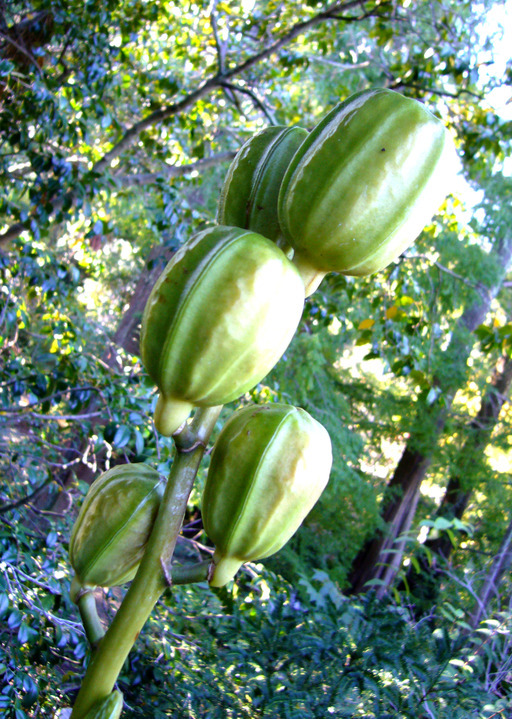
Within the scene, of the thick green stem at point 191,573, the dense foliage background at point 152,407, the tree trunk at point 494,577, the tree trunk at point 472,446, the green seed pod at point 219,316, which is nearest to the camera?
the green seed pod at point 219,316

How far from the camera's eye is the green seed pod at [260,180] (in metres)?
0.72

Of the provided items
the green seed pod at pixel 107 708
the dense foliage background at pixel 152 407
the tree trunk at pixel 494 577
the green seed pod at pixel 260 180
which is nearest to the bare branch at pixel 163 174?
the dense foliage background at pixel 152 407

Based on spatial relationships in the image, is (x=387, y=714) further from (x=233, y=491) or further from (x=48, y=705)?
(x=233, y=491)

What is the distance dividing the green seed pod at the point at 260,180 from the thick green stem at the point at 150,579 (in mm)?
250

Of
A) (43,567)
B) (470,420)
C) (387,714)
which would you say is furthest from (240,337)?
(470,420)

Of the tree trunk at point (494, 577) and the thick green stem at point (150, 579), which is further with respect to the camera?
the tree trunk at point (494, 577)

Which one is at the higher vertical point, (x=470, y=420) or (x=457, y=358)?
(x=457, y=358)

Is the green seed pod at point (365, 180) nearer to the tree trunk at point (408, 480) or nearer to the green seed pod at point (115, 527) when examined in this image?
the green seed pod at point (115, 527)

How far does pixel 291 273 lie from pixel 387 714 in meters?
1.40

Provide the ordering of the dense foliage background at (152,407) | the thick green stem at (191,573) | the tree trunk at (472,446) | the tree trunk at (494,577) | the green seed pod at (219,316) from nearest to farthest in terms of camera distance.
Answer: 1. the green seed pod at (219,316)
2. the thick green stem at (191,573)
3. the dense foliage background at (152,407)
4. the tree trunk at (494,577)
5. the tree trunk at (472,446)

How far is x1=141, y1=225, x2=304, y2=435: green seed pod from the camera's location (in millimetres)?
535

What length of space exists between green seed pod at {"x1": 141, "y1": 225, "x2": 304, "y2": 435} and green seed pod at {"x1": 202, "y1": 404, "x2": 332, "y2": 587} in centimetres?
8

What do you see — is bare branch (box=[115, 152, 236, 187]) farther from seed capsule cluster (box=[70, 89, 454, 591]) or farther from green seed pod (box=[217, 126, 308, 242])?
→ seed capsule cluster (box=[70, 89, 454, 591])

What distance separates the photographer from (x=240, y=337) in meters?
0.54
